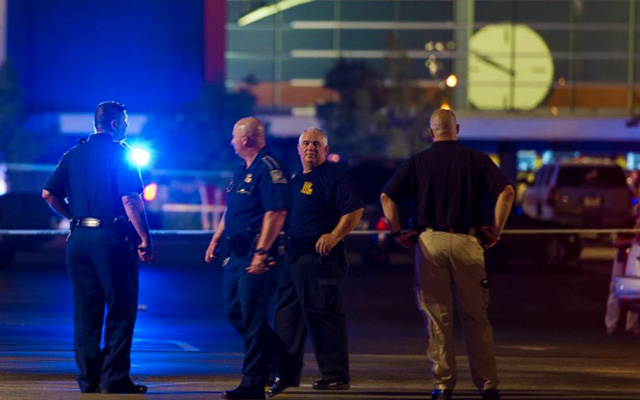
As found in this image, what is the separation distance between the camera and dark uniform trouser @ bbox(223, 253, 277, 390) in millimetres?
8242

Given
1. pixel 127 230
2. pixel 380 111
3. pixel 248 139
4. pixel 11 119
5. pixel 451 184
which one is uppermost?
pixel 380 111

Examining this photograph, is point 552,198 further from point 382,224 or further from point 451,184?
point 451,184

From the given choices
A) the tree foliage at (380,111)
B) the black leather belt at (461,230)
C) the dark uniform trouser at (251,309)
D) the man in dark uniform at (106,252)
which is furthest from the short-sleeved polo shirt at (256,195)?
the tree foliage at (380,111)

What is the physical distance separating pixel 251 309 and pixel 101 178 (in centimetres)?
131

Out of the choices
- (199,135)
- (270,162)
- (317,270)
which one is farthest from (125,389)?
(199,135)

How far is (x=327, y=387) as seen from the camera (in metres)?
8.53

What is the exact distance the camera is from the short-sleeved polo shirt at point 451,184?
8117 millimetres

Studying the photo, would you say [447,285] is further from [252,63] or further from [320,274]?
[252,63]

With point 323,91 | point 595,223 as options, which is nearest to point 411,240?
point 595,223

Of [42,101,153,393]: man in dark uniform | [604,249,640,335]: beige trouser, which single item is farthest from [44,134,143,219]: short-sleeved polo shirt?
[604,249,640,335]: beige trouser

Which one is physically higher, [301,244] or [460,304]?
[301,244]

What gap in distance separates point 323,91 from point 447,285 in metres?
37.6

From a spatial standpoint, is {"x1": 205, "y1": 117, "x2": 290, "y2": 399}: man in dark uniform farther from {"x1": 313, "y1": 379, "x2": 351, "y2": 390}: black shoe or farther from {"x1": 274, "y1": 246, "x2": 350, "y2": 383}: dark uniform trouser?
{"x1": 313, "y1": 379, "x2": 351, "y2": 390}: black shoe

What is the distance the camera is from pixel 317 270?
8539 millimetres
